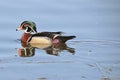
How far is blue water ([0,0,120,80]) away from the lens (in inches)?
356

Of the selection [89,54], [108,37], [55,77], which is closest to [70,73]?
[55,77]

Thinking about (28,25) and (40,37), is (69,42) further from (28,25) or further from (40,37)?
(28,25)

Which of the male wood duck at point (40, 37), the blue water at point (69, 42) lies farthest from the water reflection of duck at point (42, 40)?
the blue water at point (69, 42)

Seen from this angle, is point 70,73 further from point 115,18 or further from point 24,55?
point 115,18

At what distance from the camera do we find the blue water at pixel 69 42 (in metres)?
9.05

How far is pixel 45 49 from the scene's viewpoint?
37.6ft

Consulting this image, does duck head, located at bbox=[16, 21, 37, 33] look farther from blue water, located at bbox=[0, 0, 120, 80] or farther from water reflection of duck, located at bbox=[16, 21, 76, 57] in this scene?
blue water, located at bbox=[0, 0, 120, 80]

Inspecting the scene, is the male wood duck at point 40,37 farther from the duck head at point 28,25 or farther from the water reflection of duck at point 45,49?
the water reflection of duck at point 45,49

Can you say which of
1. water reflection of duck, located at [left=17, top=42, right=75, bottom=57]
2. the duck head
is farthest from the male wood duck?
water reflection of duck, located at [left=17, top=42, right=75, bottom=57]

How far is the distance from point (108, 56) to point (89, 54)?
0.42 m

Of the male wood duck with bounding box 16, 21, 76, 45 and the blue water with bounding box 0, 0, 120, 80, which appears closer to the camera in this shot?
the blue water with bounding box 0, 0, 120, 80

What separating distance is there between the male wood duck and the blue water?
21 centimetres

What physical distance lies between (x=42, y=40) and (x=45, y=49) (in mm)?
867

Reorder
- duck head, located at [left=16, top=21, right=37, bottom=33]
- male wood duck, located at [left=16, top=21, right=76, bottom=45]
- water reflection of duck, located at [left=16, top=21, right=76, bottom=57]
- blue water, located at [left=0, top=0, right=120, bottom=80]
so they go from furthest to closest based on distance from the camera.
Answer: duck head, located at [left=16, top=21, right=37, bottom=33] → male wood duck, located at [left=16, top=21, right=76, bottom=45] → water reflection of duck, located at [left=16, top=21, right=76, bottom=57] → blue water, located at [left=0, top=0, right=120, bottom=80]
